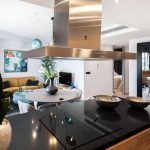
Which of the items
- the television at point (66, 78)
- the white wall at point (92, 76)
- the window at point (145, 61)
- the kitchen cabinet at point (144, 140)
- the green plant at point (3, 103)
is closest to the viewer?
the green plant at point (3, 103)

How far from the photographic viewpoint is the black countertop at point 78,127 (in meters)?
1.02

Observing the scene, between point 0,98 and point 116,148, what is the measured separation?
87 cm

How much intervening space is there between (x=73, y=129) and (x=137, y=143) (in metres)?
0.57

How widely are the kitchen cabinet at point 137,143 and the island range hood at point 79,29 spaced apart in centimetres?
81

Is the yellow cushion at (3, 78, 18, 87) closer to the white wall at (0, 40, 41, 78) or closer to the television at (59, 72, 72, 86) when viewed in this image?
the white wall at (0, 40, 41, 78)

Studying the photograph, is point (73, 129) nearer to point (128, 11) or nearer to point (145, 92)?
point (128, 11)

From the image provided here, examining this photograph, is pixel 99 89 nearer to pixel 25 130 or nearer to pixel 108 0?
pixel 108 0

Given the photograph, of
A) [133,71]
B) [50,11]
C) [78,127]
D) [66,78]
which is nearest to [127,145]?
[78,127]

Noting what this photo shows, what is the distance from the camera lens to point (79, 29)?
5.12ft

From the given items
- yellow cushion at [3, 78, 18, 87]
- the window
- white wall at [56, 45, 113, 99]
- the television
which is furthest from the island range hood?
yellow cushion at [3, 78, 18, 87]

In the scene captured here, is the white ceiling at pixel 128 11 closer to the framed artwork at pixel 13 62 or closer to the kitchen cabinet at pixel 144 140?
the kitchen cabinet at pixel 144 140

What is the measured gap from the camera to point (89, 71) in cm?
572

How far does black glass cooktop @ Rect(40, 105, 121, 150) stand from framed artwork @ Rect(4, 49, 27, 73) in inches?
237

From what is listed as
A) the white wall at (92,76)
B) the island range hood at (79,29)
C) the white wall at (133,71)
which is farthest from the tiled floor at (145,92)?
the island range hood at (79,29)
